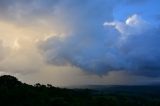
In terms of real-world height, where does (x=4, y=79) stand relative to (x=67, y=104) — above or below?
above

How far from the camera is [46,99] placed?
388 ft

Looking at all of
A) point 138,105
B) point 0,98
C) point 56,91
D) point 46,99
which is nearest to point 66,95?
point 56,91

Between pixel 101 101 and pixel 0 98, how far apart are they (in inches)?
1316

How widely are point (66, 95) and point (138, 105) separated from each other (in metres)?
48.9

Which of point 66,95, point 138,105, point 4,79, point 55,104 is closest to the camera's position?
point 55,104

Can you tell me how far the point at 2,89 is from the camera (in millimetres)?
124188

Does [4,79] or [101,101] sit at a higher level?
[4,79]

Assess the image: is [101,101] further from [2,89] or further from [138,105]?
[138,105]

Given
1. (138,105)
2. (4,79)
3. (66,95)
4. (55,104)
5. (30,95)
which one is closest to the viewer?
(55,104)

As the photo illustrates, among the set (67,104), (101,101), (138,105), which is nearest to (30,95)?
(67,104)

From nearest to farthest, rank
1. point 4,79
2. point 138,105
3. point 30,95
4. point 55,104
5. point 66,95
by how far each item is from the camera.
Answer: point 55,104 → point 30,95 → point 66,95 → point 4,79 → point 138,105

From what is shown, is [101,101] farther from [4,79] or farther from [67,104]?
[4,79]

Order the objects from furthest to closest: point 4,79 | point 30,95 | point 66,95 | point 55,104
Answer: point 4,79
point 66,95
point 30,95
point 55,104

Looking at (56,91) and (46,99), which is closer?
(46,99)
